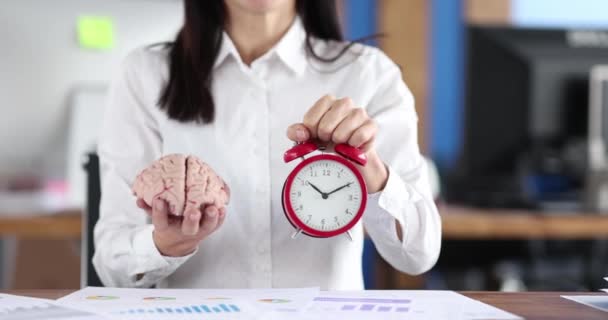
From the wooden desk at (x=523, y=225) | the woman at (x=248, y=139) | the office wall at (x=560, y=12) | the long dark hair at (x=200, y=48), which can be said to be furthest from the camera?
the office wall at (x=560, y=12)

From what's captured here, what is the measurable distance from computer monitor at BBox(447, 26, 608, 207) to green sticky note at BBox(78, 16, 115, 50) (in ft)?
3.88

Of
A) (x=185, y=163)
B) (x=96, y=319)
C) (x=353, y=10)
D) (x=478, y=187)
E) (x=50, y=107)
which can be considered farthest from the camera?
(x=353, y=10)

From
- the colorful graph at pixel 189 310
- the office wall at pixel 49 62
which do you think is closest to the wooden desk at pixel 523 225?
the office wall at pixel 49 62

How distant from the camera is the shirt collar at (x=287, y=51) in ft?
5.42

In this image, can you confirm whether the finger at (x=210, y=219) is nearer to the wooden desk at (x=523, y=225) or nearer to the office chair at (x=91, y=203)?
the office chair at (x=91, y=203)

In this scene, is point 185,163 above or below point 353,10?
below

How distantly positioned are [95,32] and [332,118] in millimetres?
1375

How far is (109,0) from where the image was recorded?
8.12 feet

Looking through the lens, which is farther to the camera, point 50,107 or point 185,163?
point 50,107

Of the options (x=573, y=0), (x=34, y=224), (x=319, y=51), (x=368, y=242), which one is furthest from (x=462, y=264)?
(x=319, y=51)

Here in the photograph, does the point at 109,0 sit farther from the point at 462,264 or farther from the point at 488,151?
the point at 462,264

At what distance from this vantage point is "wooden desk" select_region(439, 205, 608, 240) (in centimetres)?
268

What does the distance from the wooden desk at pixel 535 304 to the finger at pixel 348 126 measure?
0.95 ft

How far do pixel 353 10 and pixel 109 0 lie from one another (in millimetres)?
2000
